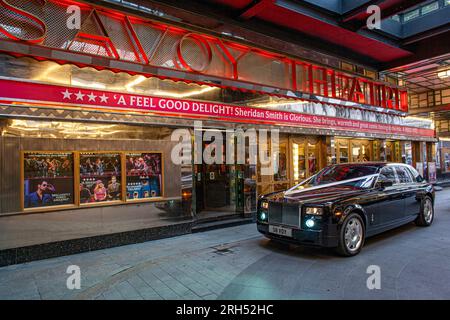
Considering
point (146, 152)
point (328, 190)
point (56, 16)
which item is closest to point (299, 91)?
point (328, 190)

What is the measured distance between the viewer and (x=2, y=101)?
17.1 ft

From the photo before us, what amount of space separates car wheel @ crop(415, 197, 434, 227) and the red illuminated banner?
14.4 feet

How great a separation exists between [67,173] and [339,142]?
34.5 ft

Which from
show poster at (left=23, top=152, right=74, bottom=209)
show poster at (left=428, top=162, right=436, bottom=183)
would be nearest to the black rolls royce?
show poster at (left=23, top=152, right=74, bottom=209)

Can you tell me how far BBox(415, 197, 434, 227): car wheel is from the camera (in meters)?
7.31

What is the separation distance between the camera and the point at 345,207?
5.21m

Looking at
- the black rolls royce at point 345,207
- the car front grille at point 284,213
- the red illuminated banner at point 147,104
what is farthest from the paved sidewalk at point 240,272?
the red illuminated banner at point 147,104

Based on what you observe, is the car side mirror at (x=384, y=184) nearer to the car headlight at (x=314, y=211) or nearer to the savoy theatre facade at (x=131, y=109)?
the car headlight at (x=314, y=211)

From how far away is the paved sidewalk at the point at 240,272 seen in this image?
3.89m

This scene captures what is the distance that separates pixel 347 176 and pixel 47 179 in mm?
6175

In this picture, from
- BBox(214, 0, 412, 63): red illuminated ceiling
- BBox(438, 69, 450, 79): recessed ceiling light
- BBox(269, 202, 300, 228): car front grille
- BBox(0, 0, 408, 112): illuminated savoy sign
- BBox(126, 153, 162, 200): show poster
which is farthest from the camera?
BBox(438, 69, 450, 79): recessed ceiling light

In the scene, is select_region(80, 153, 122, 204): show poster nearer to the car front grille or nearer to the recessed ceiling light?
the car front grille

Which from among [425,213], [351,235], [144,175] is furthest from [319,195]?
[144,175]

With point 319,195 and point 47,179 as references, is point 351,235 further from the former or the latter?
point 47,179
